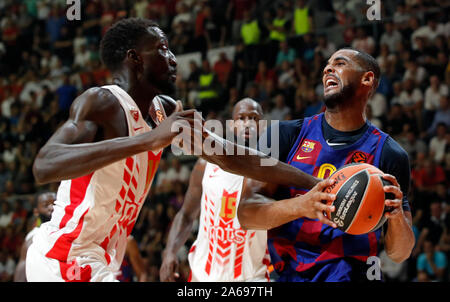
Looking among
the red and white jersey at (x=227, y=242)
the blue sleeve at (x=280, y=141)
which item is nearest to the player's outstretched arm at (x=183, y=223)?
the red and white jersey at (x=227, y=242)

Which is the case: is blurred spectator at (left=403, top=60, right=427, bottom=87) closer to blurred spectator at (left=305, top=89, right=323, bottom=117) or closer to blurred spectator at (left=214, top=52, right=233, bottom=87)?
blurred spectator at (left=305, top=89, right=323, bottom=117)

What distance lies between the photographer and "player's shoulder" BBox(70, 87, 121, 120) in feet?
10.8

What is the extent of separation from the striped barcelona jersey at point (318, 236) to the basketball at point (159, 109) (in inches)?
34.7

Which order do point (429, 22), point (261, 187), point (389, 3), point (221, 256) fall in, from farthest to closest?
1. point (389, 3)
2. point (429, 22)
3. point (221, 256)
4. point (261, 187)

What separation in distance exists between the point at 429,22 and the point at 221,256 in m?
6.71

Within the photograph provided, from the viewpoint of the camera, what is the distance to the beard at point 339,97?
12.6 feet

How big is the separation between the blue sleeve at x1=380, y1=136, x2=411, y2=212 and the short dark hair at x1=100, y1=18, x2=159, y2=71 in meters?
1.67

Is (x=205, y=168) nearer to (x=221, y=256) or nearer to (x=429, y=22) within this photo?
(x=221, y=256)

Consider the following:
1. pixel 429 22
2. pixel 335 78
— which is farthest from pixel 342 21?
pixel 335 78

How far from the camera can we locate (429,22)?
10.3 meters

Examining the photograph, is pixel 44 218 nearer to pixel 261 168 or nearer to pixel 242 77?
pixel 261 168

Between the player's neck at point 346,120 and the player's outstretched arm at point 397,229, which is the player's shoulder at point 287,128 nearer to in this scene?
the player's neck at point 346,120

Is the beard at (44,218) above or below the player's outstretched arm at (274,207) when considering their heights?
below

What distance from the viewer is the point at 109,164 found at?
121 inches
